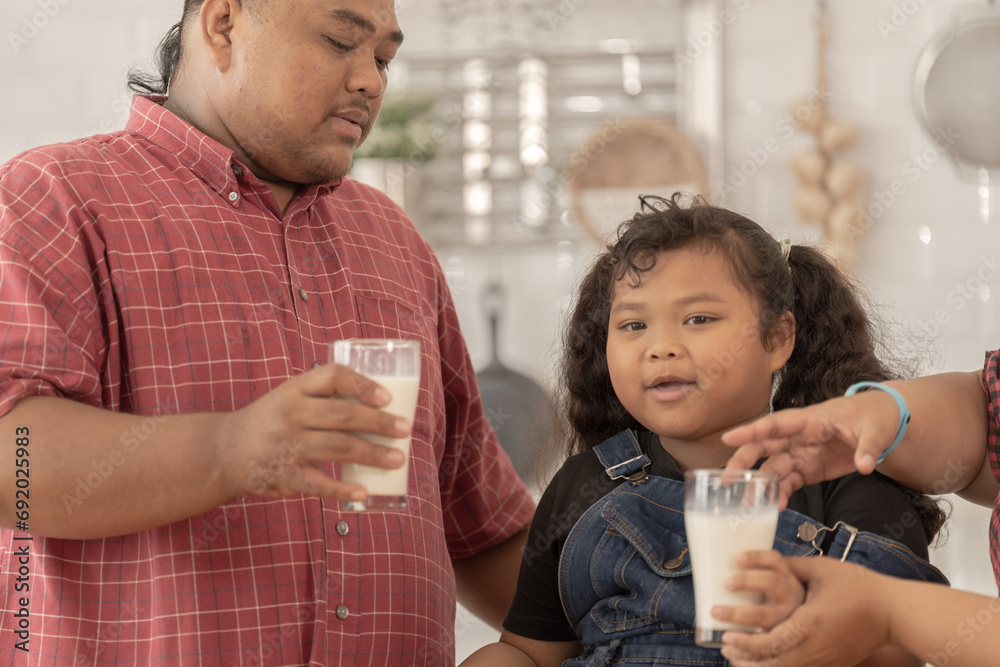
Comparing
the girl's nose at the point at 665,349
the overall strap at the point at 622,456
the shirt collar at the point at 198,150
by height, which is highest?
the shirt collar at the point at 198,150

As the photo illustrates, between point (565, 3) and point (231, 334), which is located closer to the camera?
point (231, 334)

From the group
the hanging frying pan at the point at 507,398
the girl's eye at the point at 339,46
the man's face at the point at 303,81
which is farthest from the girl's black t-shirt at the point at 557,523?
the hanging frying pan at the point at 507,398

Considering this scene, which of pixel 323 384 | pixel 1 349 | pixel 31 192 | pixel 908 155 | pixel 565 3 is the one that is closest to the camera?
pixel 323 384

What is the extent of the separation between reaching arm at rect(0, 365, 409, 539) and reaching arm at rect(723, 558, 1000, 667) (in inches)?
18.5

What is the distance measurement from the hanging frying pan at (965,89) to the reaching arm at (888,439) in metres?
2.17

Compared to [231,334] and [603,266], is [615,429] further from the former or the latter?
[231,334]

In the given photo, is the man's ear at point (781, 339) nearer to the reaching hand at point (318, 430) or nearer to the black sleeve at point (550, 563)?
the black sleeve at point (550, 563)

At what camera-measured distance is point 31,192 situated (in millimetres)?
1385

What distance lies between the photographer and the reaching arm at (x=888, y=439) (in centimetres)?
121

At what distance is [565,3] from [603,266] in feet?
7.52

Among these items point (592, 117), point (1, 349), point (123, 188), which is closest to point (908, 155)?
point (592, 117)

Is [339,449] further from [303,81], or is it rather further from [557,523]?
[303,81]

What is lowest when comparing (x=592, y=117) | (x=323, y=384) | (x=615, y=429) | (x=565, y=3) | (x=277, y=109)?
(x=615, y=429)

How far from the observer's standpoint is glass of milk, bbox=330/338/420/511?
115 cm
